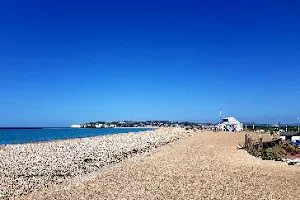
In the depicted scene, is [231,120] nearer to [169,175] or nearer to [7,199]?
[169,175]

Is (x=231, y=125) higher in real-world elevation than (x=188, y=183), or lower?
higher

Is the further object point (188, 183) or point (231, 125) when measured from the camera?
point (231, 125)

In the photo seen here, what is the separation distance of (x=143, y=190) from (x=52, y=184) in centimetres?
421

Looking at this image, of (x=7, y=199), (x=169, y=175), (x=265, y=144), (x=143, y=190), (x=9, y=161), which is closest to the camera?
(x=7, y=199)

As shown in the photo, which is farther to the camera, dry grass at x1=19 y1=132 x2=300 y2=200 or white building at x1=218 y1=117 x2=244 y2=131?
white building at x1=218 y1=117 x2=244 y2=131

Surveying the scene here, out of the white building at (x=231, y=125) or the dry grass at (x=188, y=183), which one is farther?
the white building at (x=231, y=125)

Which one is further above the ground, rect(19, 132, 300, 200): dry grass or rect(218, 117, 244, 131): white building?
rect(218, 117, 244, 131): white building

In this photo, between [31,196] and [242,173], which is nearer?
[31,196]

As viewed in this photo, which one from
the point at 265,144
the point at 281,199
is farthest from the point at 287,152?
the point at 281,199

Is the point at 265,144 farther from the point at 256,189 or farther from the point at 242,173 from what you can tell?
the point at 256,189

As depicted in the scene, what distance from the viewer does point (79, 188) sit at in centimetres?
1509

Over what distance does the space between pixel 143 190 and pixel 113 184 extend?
1.78 metres

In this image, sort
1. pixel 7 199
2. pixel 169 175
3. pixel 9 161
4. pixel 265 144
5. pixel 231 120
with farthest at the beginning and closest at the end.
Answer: pixel 231 120 → pixel 265 144 → pixel 9 161 → pixel 169 175 → pixel 7 199

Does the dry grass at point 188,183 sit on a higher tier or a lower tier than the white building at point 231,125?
lower
